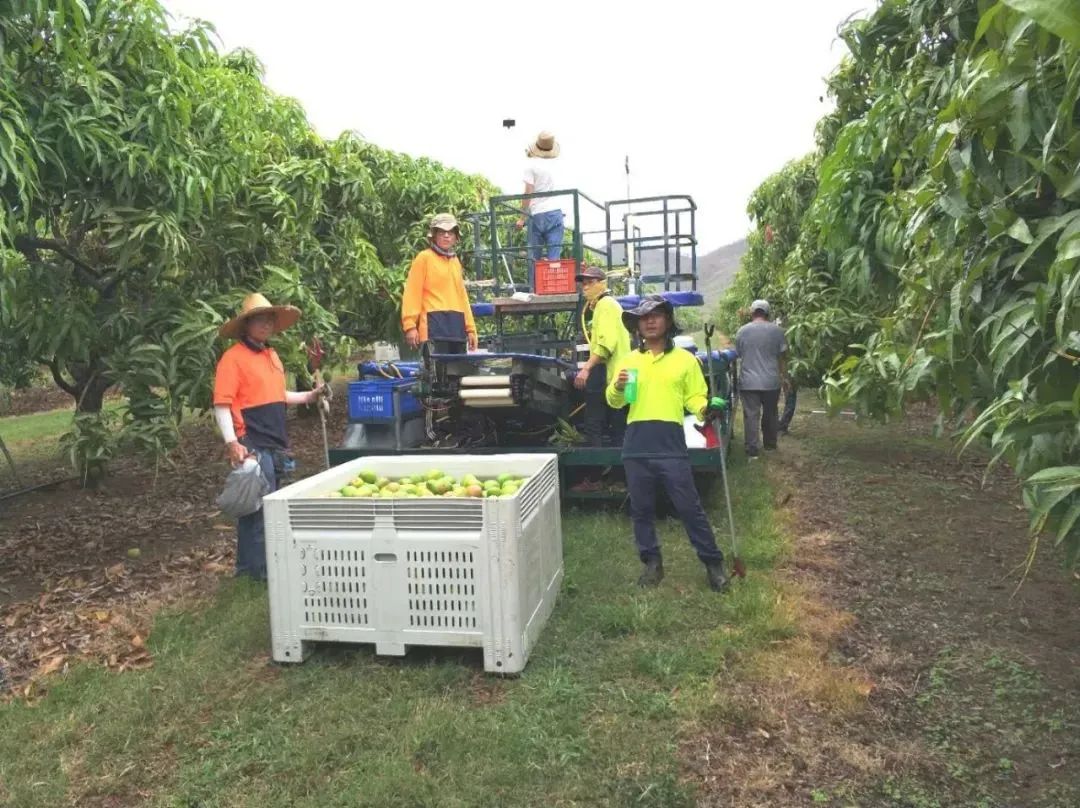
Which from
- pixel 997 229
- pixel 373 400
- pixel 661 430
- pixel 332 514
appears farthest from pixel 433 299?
pixel 997 229

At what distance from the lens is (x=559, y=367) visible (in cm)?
712

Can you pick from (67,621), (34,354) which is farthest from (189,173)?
(67,621)

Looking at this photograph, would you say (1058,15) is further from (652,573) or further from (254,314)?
(254,314)

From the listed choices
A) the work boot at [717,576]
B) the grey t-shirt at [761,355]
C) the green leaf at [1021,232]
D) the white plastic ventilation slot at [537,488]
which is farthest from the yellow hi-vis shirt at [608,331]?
the green leaf at [1021,232]

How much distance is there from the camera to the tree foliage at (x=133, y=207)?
4.88 meters

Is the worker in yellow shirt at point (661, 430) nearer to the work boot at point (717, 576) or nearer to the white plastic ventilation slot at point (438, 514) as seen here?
the work boot at point (717, 576)

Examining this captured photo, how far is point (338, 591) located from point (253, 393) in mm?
1789

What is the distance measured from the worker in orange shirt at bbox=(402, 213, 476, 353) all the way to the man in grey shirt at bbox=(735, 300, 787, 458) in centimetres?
425

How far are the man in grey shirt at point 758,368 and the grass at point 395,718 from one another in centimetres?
511

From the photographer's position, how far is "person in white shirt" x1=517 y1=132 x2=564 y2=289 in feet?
29.1

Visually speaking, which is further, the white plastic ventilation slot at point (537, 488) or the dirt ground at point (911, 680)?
the white plastic ventilation slot at point (537, 488)

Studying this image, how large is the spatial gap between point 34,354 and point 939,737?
6671 millimetres

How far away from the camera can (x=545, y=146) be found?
9.21m

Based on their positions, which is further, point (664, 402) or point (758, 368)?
point (758, 368)
